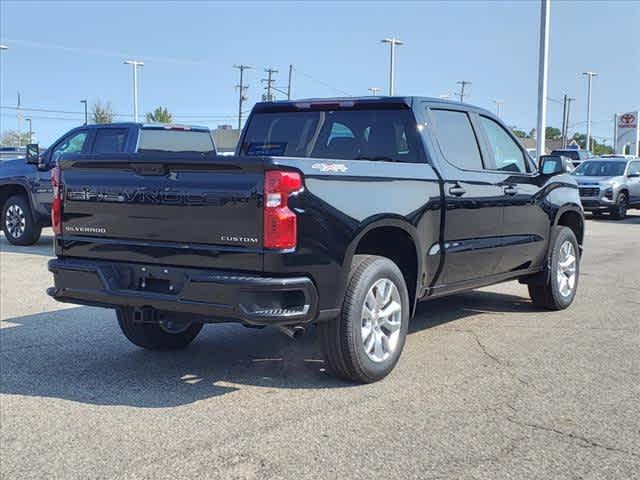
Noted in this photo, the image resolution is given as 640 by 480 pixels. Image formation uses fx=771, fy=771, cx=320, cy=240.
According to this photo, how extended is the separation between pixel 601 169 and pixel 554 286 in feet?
54.0

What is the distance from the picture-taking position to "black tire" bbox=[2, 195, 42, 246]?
45.1 feet

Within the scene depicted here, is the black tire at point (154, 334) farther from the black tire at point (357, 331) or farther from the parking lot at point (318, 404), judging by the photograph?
the black tire at point (357, 331)

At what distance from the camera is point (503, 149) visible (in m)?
7.15

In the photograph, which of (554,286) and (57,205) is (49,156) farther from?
(554,286)

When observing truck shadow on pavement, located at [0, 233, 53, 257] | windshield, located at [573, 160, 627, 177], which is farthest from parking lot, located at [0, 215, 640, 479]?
windshield, located at [573, 160, 627, 177]

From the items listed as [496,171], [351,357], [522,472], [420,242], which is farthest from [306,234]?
[496,171]

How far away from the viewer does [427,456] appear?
13.0 ft

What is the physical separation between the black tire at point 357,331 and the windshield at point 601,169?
61.8 ft

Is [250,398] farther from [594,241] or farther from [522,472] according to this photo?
[594,241]

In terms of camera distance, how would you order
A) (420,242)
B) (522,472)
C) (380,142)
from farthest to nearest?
(380,142) → (420,242) → (522,472)

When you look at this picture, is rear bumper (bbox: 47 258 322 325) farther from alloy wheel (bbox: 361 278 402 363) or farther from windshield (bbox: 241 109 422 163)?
windshield (bbox: 241 109 422 163)

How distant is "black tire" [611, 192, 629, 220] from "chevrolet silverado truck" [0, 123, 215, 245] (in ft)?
44.0

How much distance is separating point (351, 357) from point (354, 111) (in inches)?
89.3

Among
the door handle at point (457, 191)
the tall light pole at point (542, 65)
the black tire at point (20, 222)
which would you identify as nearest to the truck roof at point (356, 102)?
the door handle at point (457, 191)
